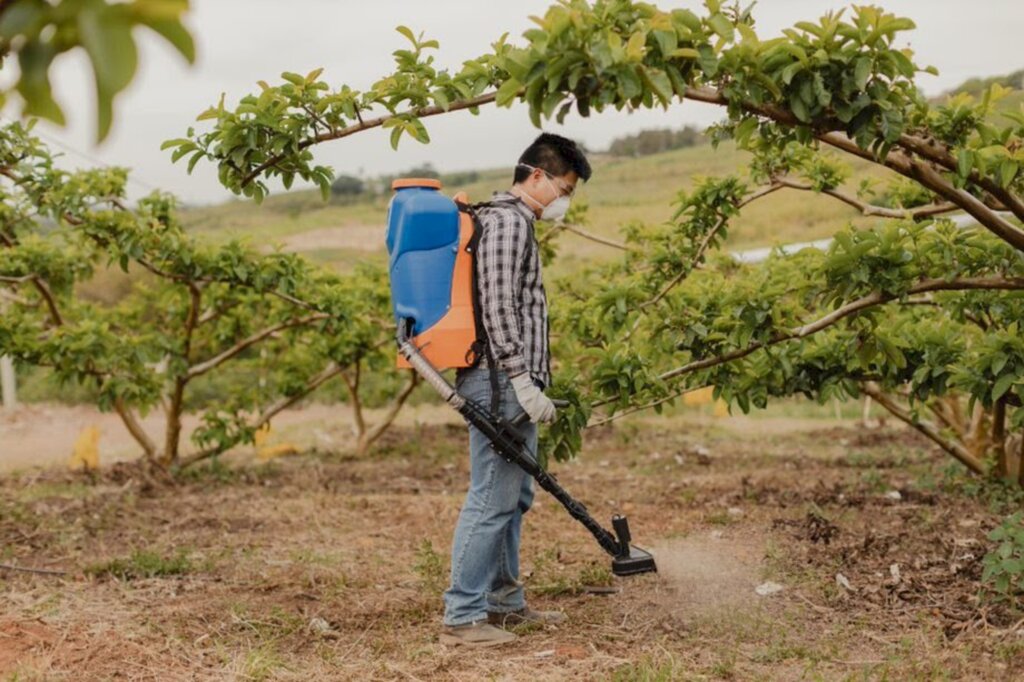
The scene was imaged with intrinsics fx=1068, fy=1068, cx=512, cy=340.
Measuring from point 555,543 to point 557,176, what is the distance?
2.38 meters

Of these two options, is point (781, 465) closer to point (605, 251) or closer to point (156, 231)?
point (156, 231)

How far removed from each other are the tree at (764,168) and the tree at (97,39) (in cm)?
166

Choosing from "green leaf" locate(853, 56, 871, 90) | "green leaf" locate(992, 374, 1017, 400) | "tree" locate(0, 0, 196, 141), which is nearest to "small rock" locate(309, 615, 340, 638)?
"green leaf" locate(992, 374, 1017, 400)

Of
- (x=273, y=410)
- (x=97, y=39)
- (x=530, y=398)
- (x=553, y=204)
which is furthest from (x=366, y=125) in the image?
(x=273, y=410)

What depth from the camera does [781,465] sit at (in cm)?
850

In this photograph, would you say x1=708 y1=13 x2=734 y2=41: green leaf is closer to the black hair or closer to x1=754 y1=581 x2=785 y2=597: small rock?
the black hair

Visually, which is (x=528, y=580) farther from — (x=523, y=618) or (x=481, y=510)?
(x=481, y=510)

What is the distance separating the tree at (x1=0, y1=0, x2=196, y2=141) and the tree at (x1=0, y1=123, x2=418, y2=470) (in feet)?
16.0

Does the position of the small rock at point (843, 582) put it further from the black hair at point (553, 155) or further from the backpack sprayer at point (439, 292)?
the black hair at point (553, 155)

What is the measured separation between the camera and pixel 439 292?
3.87 m

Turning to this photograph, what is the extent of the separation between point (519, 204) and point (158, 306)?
5633 mm

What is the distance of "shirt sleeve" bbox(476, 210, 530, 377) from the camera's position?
3.85 meters

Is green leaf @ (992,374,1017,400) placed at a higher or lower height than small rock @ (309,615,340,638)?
higher

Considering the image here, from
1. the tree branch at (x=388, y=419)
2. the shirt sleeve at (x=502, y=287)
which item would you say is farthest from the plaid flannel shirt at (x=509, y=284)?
the tree branch at (x=388, y=419)
